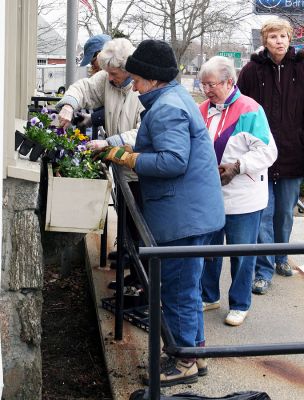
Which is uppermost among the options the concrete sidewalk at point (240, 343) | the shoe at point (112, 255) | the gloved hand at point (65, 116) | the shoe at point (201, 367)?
the gloved hand at point (65, 116)

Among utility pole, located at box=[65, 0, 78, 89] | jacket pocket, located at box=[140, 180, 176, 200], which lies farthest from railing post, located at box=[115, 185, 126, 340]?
utility pole, located at box=[65, 0, 78, 89]

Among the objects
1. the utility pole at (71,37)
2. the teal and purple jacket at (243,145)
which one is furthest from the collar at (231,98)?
the utility pole at (71,37)

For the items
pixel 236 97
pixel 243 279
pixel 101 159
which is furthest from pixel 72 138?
pixel 243 279

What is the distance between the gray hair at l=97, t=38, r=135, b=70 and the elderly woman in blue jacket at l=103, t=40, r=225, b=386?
536 mm

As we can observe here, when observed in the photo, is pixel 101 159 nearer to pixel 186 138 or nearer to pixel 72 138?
pixel 72 138

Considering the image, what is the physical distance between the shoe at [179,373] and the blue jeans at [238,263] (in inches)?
29.1

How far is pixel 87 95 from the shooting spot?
13.9 feet

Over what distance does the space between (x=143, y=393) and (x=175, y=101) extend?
127cm

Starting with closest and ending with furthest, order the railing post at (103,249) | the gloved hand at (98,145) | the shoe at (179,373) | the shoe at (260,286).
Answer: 1. the shoe at (179,373)
2. the gloved hand at (98,145)
3. the shoe at (260,286)
4. the railing post at (103,249)

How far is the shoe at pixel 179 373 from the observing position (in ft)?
10.5

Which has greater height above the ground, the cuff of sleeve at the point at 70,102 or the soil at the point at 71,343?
the cuff of sleeve at the point at 70,102

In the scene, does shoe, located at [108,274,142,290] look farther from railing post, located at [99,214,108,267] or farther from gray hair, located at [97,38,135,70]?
gray hair, located at [97,38,135,70]

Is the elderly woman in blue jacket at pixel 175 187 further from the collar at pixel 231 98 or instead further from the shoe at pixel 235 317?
the shoe at pixel 235 317

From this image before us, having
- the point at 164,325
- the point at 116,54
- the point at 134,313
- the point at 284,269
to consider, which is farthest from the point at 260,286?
the point at 164,325
